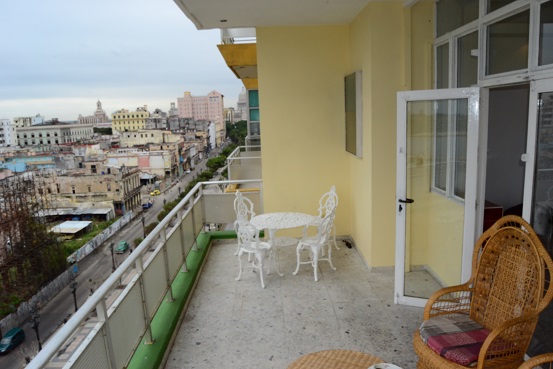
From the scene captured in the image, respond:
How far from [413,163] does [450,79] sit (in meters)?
0.96

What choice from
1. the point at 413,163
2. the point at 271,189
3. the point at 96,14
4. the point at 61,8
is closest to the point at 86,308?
the point at 413,163

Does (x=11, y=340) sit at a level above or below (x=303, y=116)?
below

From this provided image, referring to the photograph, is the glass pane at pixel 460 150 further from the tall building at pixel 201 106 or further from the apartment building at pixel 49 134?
the tall building at pixel 201 106

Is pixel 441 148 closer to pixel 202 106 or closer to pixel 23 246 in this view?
pixel 23 246

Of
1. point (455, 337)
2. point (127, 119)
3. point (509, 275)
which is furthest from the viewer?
point (127, 119)

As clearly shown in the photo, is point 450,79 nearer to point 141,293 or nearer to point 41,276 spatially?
point 141,293

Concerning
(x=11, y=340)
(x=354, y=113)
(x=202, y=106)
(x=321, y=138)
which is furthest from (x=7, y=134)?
(x=202, y=106)

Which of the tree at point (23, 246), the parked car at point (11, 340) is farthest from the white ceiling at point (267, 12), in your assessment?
the tree at point (23, 246)

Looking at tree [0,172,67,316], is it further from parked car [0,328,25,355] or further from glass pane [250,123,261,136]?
glass pane [250,123,261,136]

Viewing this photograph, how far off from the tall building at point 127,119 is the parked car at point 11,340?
11661 cm

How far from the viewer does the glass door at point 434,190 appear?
3.55 m

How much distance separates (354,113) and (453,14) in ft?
5.35

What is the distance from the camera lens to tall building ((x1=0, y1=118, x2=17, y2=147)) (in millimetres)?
51969

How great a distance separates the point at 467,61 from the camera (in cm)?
377
